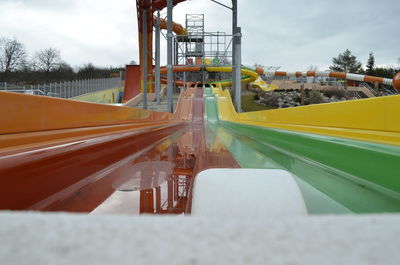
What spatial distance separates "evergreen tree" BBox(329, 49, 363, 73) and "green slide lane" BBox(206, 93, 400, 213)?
117ft

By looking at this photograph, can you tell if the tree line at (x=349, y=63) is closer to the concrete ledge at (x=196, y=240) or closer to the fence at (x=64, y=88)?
the fence at (x=64, y=88)

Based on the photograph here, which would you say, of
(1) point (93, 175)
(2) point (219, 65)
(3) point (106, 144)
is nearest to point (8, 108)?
(1) point (93, 175)

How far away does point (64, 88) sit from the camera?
1288 cm

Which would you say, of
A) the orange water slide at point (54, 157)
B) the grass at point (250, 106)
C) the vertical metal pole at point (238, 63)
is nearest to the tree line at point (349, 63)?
the grass at point (250, 106)

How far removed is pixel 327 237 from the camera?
269mm

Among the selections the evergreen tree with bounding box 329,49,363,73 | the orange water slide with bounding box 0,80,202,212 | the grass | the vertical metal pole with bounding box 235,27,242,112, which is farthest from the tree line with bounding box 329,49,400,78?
the orange water slide with bounding box 0,80,202,212

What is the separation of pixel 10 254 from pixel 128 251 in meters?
0.09

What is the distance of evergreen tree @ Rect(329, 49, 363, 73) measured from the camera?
3334 centimetres

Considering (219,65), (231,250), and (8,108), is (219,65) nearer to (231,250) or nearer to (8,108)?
(8,108)

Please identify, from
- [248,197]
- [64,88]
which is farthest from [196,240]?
[64,88]

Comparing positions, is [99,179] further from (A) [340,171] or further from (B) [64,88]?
(B) [64,88]

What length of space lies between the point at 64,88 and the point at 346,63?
103 feet

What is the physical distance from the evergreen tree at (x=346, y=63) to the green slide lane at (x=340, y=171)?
35.8 m

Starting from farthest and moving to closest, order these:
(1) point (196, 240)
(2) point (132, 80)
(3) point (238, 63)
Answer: (2) point (132, 80), (3) point (238, 63), (1) point (196, 240)
